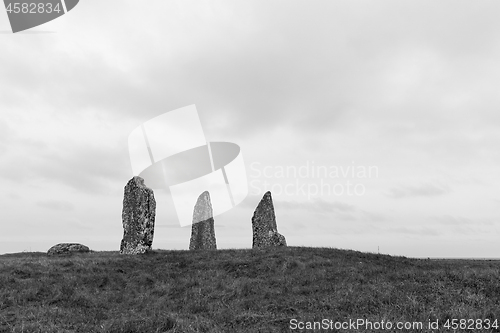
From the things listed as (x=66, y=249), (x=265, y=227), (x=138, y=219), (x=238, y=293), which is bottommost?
(x=238, y=293)

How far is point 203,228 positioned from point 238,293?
18583 millimetres

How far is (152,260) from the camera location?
2506cm

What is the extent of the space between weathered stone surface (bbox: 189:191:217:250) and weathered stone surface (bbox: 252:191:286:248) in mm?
4466

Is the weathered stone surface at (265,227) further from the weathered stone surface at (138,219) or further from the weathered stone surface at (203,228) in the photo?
the weathered stone surface at (138,219)

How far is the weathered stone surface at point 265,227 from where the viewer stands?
33594 mm

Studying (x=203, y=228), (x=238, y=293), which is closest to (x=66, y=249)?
(x=203, y=228)

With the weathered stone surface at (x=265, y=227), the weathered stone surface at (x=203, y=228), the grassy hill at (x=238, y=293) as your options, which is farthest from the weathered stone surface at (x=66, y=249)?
the weathered stone surface at (x=265, y=227)

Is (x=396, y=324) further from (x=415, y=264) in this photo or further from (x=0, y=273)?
(x=0, y=273)

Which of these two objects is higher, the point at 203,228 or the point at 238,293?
the point at 203,228

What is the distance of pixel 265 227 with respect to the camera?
112ft

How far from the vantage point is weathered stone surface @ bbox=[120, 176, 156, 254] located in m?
28.1

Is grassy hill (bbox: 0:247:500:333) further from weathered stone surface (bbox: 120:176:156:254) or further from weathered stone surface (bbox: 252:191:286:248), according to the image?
weathered stone surface (bbox: 252:191:286:248)

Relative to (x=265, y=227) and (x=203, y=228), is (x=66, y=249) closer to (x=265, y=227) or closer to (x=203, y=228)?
(x=203, y=228)

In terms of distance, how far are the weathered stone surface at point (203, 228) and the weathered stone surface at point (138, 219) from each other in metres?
7.35
